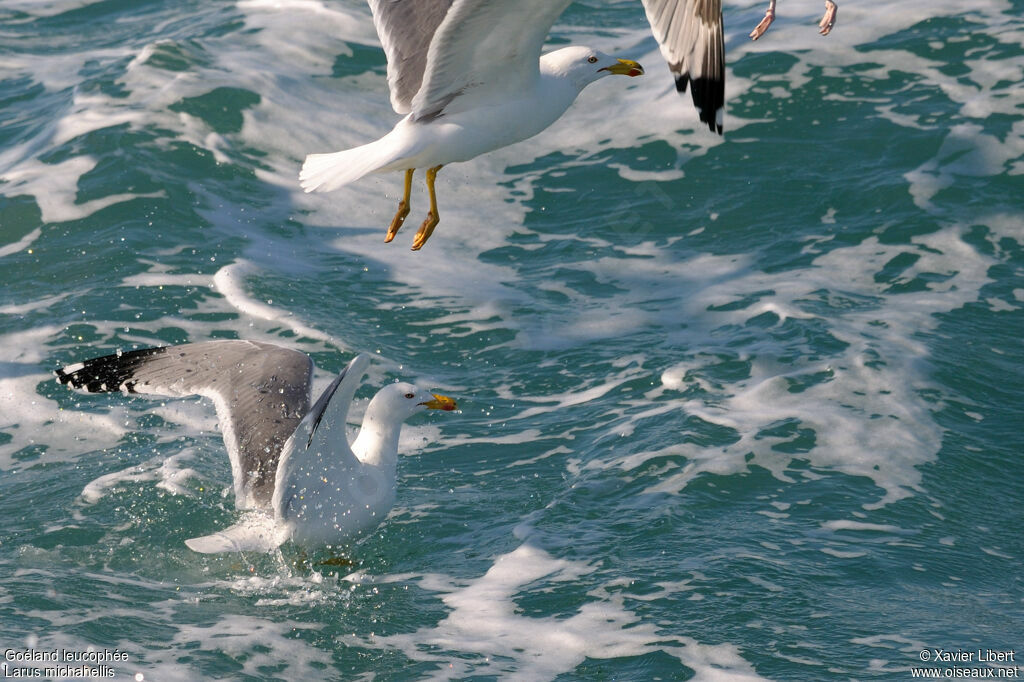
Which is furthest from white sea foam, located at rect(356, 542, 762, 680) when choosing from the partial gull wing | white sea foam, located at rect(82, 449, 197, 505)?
the partial gull wing

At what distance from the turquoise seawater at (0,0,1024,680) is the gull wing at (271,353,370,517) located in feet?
1.35

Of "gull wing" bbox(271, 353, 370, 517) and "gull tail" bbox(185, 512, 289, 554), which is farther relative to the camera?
"gull tail" bbox(185, 512, 289, 554)

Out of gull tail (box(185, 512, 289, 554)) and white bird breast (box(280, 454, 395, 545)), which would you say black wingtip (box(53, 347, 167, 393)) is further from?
white bird breast (box(280, 454, 395, 545))

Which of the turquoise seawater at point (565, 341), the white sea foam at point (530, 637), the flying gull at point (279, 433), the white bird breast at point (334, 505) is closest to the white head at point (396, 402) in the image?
the flying gull at point (279, 433)

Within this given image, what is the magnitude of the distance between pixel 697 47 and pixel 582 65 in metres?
1.55

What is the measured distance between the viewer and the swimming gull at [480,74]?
5.80m

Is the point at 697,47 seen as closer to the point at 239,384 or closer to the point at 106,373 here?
the point at 239,384

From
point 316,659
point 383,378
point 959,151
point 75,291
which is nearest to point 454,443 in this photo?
point 383,378

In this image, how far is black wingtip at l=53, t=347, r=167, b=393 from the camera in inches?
278

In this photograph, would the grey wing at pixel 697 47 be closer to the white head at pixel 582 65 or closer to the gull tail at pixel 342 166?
the white head at pixel 582 65

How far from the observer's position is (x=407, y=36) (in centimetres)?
714

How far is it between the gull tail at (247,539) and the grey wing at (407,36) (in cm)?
228

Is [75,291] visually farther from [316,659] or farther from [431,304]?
[316,659]

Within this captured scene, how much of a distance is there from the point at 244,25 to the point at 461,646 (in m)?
9.59
